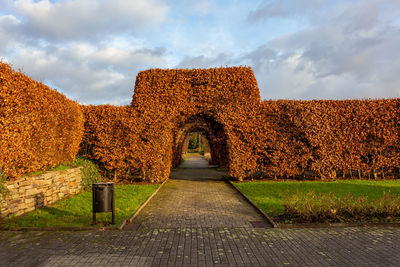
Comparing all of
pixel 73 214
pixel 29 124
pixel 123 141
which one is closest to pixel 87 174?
pixel 123 141

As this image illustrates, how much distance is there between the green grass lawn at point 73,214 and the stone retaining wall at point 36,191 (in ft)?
0.75

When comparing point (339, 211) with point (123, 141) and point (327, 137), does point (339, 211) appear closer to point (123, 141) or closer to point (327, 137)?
point (327, 137)

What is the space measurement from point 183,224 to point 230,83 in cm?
870

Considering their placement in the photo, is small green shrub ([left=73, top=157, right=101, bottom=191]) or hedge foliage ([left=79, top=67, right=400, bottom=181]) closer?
small green shrub ([left=73, top=157, right=101, bottom=191])

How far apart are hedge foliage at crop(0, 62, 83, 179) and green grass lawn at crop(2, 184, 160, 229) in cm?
130

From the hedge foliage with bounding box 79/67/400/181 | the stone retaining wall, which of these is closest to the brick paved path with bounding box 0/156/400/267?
the stone retaining wall

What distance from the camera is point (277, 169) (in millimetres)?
12500

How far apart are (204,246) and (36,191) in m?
5.80

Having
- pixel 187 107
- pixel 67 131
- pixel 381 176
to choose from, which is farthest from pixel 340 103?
pixel 67 131

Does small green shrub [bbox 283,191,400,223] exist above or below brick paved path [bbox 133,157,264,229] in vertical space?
above

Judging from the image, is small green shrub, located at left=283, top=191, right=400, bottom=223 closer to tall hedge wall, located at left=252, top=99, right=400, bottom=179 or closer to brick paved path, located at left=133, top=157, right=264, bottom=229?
brick paved path, located at left=133, top=157, right=264, bottom=229

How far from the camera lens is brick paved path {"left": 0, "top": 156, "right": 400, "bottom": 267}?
4.06 meters

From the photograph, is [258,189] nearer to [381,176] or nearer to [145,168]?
[145,168]

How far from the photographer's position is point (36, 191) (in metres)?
7.30
